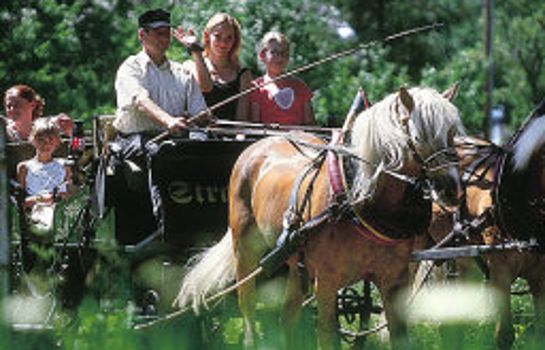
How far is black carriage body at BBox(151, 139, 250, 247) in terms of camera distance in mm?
7172

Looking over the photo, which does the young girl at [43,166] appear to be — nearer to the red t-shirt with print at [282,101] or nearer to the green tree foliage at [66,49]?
the red t-shirt with print at [282,101]

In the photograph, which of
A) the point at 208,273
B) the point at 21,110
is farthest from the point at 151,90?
the point at 21,110

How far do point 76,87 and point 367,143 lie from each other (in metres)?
16.0

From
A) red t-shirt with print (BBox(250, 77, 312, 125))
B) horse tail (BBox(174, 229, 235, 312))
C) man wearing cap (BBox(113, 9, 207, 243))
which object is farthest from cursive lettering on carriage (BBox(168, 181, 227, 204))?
red t-shirt with print (BBox(250, 77, 312, 125))

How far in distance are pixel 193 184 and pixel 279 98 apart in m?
0.90

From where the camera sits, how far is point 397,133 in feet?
18.4

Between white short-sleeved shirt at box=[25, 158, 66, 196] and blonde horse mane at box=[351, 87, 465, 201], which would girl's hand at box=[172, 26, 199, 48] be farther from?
blonde horse mane at box=[351, 87, 465, 201]

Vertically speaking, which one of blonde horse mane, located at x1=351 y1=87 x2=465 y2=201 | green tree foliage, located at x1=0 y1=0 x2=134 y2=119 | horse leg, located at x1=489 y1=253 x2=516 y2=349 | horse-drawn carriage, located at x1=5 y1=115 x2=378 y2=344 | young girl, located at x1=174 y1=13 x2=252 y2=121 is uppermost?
green tree foliage, located at x1=0 y1=0 x2=134 y2=119

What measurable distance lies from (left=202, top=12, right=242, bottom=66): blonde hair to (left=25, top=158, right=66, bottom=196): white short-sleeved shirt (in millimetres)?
1268

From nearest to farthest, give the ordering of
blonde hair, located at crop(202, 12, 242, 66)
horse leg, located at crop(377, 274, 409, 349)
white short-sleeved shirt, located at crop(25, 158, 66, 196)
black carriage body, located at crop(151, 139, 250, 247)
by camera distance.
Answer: horse leg, located at crop(377, 274, 409, 349)
black carriage body, located at crop(151, 139, 250, 247)
blonde hair, located at crop(202, 12, 242, 66)
white short-sleeved shirt, located at crop(25, 158, 66, 196)

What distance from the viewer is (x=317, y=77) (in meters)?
20.3

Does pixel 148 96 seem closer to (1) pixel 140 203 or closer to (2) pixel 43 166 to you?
(1) pixel 140 203

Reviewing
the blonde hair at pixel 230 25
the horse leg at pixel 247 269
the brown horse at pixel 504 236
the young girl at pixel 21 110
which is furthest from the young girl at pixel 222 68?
the brown horse at pixel 504 236

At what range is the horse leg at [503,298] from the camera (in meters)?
6.55
